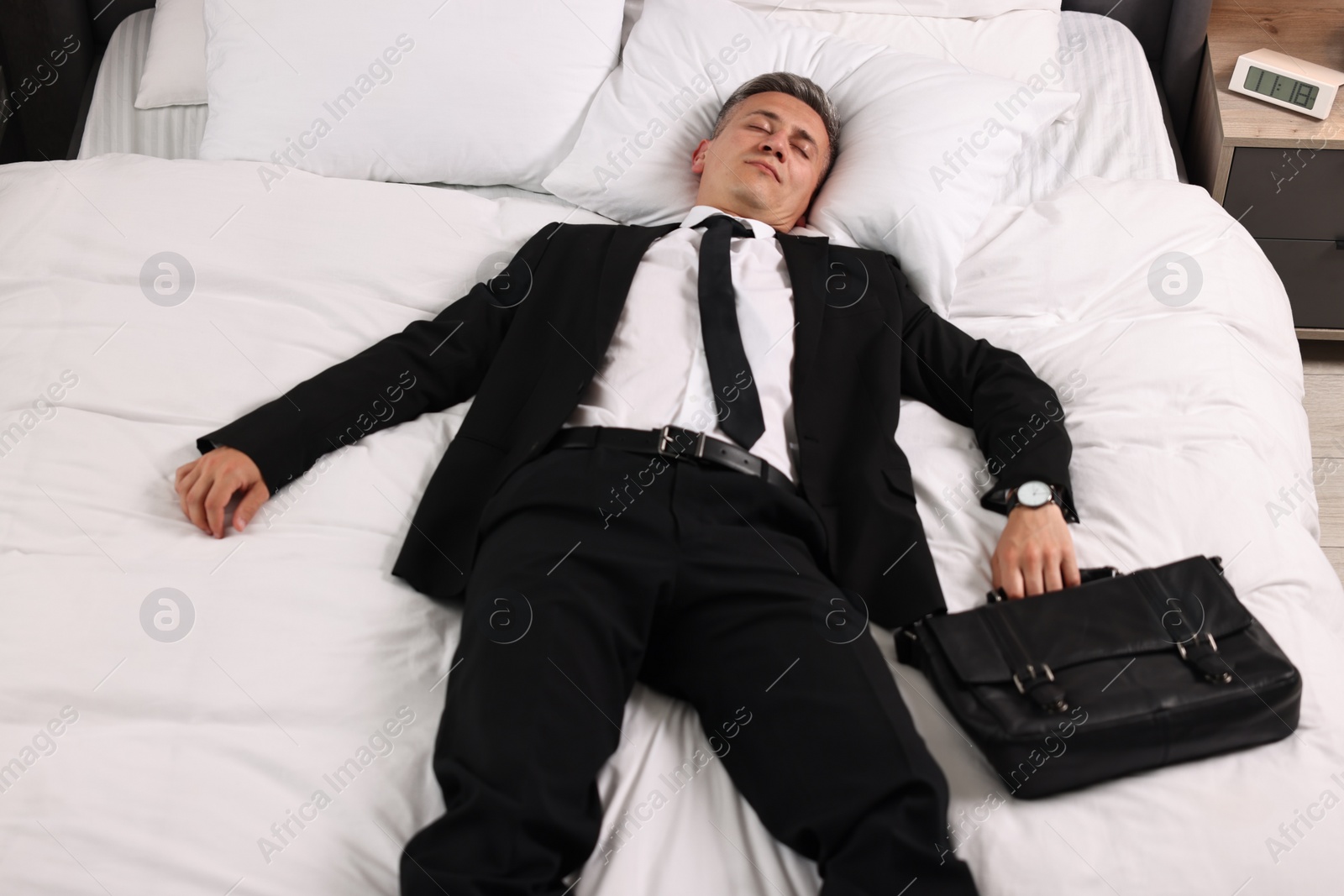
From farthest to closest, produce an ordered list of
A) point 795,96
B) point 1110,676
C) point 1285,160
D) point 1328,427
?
1. point 1328,427
2. point 1285,160
3. point 795,96
4. point 1110,676

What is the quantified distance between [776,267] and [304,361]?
2.36 feet

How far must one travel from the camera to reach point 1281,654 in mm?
1057

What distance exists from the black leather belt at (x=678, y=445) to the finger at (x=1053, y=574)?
0.32m

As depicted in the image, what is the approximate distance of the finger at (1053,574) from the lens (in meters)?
1.20

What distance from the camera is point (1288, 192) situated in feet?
6.74

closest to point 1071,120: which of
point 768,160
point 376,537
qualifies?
point 768,160

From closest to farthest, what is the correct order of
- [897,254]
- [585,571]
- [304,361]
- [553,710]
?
[553,710], [585,571], [304,361], [897,254]

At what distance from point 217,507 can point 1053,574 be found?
1007 mm

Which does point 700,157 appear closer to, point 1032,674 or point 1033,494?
point 1033,494

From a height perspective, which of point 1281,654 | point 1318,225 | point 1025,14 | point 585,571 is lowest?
point 1318,225

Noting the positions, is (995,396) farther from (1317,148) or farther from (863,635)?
(1317,148)

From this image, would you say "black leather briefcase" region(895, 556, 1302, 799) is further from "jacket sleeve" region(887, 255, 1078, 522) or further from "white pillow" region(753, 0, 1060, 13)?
"white pillow" region(753, 0, 1060, 13)

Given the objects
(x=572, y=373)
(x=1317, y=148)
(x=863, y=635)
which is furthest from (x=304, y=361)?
(x=1317, y=148)

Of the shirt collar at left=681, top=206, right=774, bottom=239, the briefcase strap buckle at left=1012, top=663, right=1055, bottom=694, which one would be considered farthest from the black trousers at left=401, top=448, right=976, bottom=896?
the shirt collar at left=681, top=206, right=774, bottom=239
